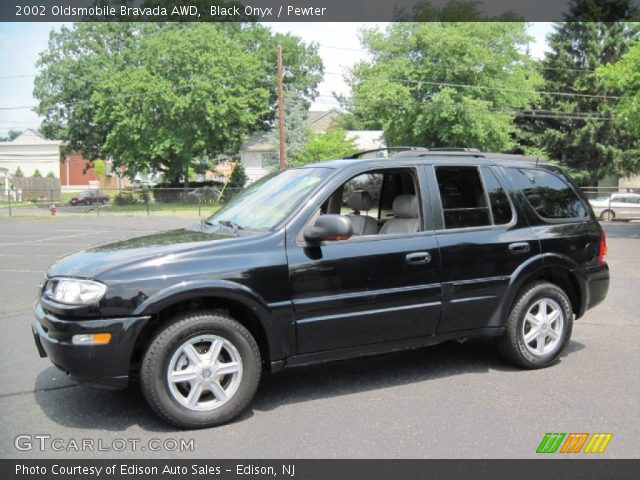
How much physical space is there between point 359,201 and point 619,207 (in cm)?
2790

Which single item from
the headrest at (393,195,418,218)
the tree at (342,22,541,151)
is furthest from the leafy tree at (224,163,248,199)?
the headrest at (393,195,418,218)

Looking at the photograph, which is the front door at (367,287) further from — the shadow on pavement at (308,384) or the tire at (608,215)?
the tire at (608,215)

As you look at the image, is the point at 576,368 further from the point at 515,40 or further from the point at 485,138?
the point at 515,40

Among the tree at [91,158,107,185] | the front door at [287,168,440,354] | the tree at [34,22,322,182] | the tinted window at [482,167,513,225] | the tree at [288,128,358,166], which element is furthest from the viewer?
the tree at [91,158,107,185]

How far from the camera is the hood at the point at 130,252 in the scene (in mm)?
3854

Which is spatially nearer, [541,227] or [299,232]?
[299,232]

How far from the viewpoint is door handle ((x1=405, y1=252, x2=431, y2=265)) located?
455cm

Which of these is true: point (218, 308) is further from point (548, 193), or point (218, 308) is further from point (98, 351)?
point (548, 193)

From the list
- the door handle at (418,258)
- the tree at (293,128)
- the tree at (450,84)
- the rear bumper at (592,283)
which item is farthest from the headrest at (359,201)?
the tree at (293,128)

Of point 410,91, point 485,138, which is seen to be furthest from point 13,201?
point 485,138

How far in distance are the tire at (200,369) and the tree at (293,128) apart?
40.5m

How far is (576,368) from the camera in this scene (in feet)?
17.0

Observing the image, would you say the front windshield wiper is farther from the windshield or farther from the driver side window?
the driver side window
